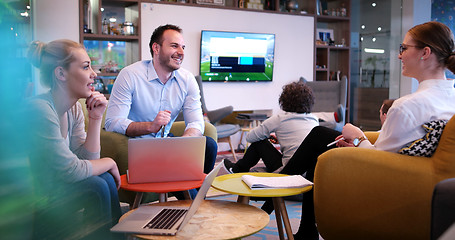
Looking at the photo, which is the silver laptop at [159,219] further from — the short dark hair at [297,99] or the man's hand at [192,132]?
the short dark hair at [297,99]

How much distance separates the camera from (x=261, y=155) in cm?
270

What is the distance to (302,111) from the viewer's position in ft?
8.64

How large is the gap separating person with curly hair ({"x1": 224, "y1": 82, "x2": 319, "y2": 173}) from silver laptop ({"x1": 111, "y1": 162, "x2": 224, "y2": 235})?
4.06ft

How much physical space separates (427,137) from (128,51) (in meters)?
4.06

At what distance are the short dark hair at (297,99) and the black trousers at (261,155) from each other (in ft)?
0.85

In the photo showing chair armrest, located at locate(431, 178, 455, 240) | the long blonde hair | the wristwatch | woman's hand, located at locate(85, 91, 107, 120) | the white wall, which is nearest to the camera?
the long blonde hair

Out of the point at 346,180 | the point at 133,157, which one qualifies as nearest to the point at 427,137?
the point at 346,180

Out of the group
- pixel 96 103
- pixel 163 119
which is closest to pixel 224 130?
pixel 163 119

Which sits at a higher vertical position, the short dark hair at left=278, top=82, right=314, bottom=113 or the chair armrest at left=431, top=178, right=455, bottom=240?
the short dark hair at left=278, top=82, right=314, bottom=113

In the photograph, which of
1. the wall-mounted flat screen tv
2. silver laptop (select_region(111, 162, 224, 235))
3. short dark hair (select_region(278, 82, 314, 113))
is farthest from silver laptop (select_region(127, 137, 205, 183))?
the wall-mounted flat screen tv

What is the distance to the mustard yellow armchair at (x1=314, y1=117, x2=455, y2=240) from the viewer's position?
4.86ft

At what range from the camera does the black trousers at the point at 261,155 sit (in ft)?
8.61

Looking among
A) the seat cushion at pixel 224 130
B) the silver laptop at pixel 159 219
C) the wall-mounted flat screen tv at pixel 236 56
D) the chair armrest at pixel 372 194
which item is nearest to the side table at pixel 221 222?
the silver laptop at pixel 159 219

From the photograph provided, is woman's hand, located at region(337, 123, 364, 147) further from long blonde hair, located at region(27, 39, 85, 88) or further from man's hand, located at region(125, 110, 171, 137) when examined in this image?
long blonde hair, located at region(27, 39, 85, 88)
